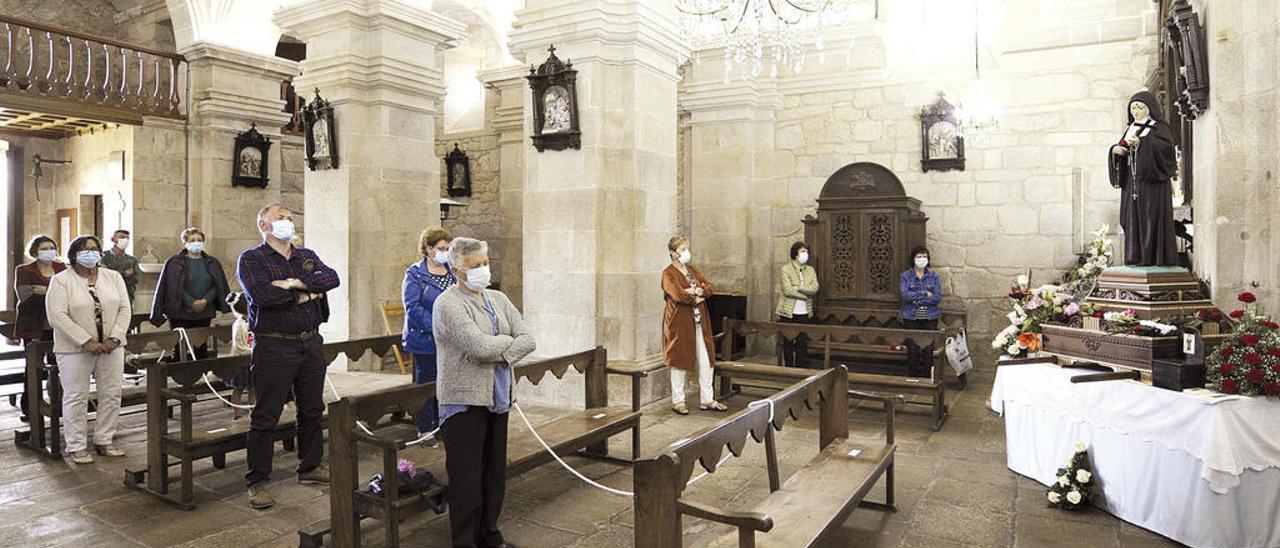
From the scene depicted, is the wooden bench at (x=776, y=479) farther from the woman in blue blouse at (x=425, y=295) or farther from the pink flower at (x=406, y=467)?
the woman in blue blouse at (x=425, y=295)

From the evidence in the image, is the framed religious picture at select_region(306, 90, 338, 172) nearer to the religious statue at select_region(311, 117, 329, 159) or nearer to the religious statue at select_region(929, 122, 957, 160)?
the religious statue at select_region(311, 117, 329, 159)

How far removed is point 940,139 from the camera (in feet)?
28.6

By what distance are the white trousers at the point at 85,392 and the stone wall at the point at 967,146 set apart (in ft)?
22.0

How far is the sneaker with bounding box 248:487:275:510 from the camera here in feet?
12.6

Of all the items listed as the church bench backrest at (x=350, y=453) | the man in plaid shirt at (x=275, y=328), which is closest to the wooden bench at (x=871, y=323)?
the man in plaid shirt at (x=275, y=328)

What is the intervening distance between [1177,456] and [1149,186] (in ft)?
5.02

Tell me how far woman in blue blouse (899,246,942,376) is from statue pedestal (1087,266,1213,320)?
3619 mm

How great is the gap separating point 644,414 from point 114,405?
11.9ft

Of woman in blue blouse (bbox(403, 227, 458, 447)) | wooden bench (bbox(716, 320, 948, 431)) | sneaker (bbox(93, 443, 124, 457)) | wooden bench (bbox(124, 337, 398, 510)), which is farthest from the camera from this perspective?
wooden bench (bbox(716, 320, 948, 431))

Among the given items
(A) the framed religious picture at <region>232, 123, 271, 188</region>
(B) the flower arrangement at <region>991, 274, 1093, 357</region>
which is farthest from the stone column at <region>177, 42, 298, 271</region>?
(B) the flower arrangement at <region>991, 274, 1093, 357</region>

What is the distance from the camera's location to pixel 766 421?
325 cm

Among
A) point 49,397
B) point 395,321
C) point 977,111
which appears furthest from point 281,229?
point 977,111

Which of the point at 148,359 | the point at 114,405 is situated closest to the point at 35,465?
the point at 114,405

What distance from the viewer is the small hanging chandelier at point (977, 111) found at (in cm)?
704
